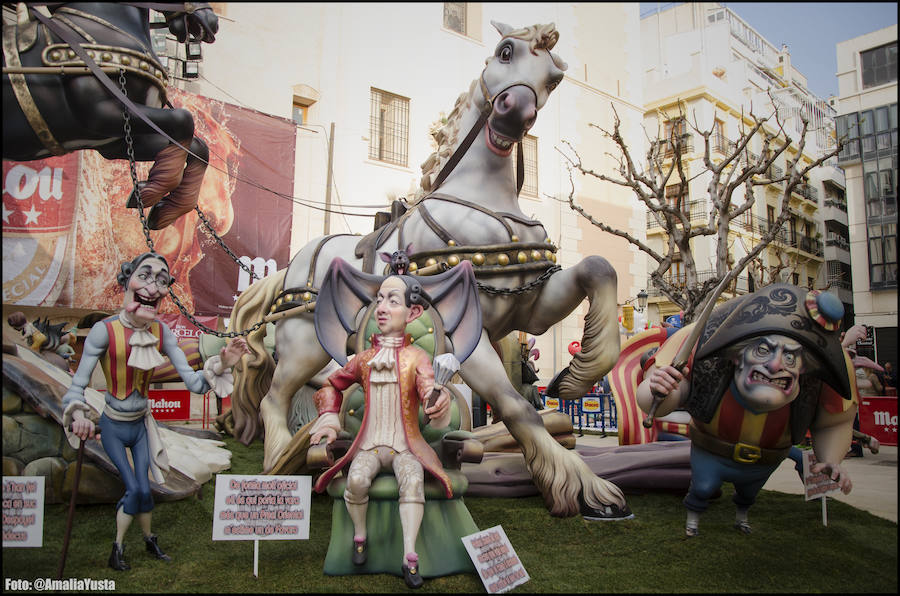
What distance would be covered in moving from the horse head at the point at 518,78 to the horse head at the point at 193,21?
1657mm

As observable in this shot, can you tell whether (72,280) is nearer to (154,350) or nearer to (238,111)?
(238,111)

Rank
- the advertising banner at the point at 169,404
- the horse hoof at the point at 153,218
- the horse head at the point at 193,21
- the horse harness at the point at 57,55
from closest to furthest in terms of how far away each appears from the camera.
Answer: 1. the horse harness at the point at 57,55
2. the horse head at the point at 193,21
3. the horse hoof at the point at 153,218
4. the advertising banner at the point at 169,404

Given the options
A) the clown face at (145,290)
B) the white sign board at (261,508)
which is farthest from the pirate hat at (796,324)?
the clown face at (145,290)

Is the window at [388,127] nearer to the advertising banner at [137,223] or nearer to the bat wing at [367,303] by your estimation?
the advertising banner at [137,223]

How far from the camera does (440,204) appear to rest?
3.45 meters

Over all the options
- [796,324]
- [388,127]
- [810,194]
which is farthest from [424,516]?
[810,194]

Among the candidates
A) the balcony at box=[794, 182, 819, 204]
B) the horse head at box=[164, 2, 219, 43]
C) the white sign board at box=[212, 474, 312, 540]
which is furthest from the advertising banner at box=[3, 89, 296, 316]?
the balcony at box=[794, 182, 819, 204]

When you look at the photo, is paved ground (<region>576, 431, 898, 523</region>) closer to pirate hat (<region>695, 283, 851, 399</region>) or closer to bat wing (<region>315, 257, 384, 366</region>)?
pirate hat (<region>695, 283, 851, 399</region>)

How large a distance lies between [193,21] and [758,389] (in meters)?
3.57

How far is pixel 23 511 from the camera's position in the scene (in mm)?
2277

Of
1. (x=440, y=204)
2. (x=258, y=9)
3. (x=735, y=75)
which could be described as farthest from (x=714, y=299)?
(x=735, y=75)

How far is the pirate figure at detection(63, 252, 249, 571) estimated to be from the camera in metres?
2.47

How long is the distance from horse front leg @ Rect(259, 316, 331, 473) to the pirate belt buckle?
7.58ft

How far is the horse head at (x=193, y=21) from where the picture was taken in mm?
3615
